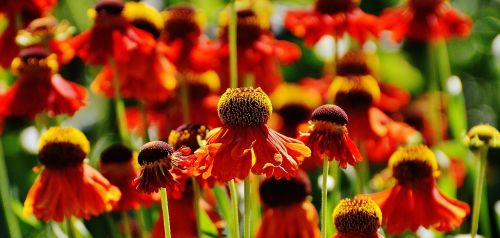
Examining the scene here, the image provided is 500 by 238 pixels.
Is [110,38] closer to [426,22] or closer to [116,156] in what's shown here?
[116,156]

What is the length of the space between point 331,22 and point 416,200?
641 millimetres

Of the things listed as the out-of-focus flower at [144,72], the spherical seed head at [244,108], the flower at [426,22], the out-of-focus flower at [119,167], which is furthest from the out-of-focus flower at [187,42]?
the spherical seed head at [244,108]

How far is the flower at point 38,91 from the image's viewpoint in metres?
1.65

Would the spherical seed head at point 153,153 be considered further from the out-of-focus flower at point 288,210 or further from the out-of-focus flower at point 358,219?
the out-of-focus flower at point 288,210

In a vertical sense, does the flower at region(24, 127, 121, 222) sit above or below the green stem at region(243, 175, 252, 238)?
below

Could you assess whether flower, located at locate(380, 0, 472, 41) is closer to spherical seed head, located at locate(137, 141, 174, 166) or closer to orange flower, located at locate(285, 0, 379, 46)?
orange flower, located at locate(285, 0, 379, 46)

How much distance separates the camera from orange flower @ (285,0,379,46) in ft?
6.46

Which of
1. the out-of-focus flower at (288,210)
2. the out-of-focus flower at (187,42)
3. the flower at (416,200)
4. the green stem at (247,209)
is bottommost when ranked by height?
→ the out-of-focus flower at (288,210)

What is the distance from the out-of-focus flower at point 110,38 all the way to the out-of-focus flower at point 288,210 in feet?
1.20

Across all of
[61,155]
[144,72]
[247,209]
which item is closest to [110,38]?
[144,72]

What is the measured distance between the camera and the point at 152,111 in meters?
2.14

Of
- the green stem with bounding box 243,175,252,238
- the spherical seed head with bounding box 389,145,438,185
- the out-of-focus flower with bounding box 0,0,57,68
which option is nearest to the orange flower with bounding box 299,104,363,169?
the green stem with bounding box 243,175,252,238

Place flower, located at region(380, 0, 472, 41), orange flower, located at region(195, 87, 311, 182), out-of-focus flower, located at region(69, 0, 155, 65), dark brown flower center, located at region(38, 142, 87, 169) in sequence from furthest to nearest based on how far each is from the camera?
flower, located at region(380, 0, 472, 41) < out-of-focus flower, located at region(69, 0, 155, 65) < dark brown flower center, located at region(38, 142, 87, 169) < orange flower, located at region(195, 87, 311, 182)

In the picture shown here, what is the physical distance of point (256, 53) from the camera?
198 cm
